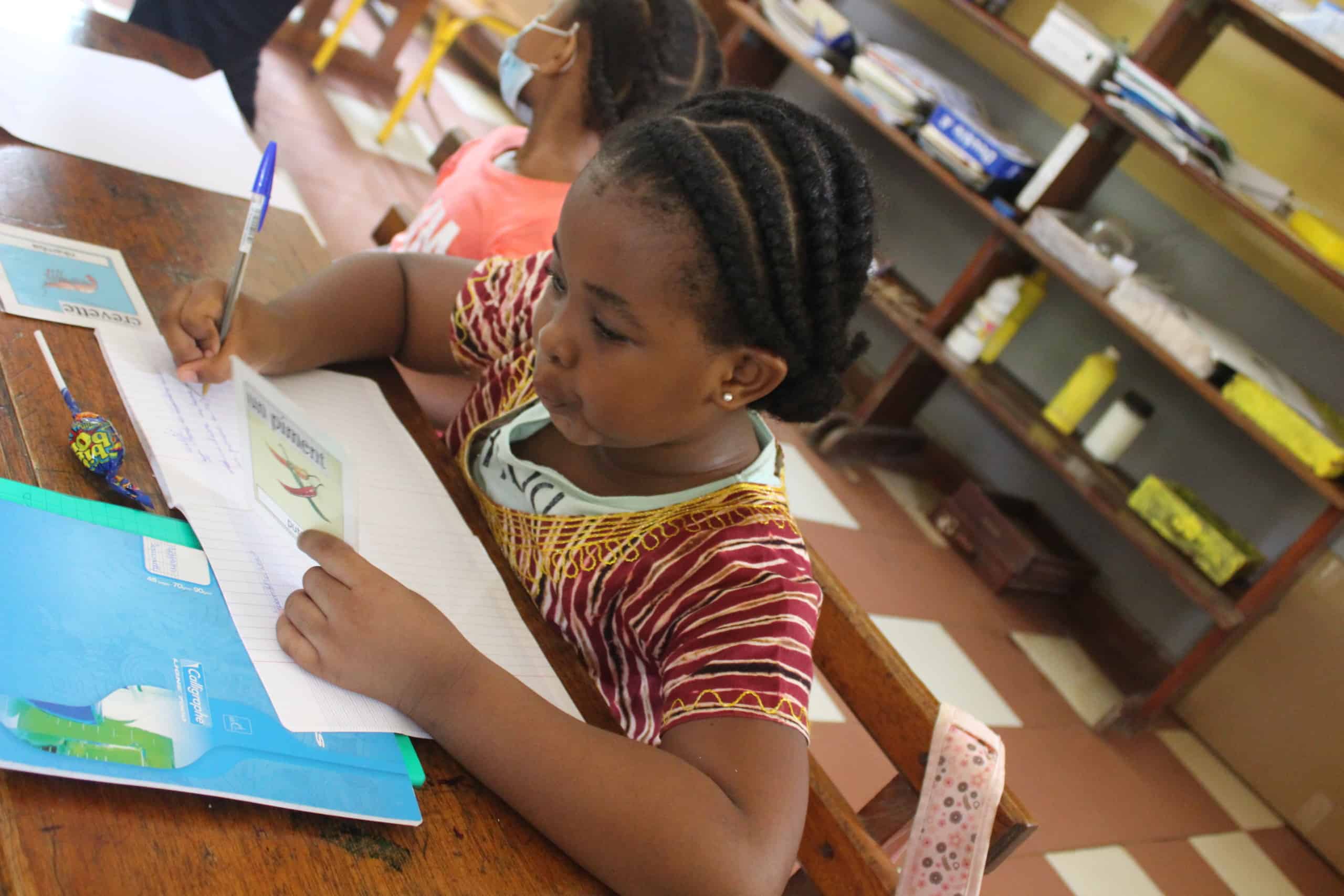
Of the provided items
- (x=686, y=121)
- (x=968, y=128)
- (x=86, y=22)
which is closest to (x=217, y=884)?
(x=686, y=121)

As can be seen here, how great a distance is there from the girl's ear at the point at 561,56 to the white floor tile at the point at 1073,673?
2049 millimetres

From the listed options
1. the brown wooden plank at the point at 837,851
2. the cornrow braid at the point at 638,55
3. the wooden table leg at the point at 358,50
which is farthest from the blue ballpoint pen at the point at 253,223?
the wooden table leg at the point at 358,50

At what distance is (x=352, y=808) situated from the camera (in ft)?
1.90

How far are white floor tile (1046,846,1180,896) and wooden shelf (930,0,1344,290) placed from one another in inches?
55.2

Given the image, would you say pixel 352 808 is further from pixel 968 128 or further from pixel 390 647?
pixel 968 128

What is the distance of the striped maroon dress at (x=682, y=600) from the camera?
0.75m

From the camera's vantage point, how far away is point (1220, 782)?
9.10 feet

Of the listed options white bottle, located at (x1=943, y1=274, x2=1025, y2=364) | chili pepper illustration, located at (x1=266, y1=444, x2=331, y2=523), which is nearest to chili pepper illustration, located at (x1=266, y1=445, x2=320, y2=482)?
chili pepper illustration, located at (x1=266, y1=444, x2=331, y2=523)

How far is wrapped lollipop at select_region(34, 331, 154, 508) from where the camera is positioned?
2.25 feet

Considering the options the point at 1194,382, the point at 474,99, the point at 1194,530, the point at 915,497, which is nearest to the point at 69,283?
the point at 1194,382

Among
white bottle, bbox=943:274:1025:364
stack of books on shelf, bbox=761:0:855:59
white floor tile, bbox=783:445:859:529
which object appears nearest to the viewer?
white floor tile, bbox=783:445:859:529

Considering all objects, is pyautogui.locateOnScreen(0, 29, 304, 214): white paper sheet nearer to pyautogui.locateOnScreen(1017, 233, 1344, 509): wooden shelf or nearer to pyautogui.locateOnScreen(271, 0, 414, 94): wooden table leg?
pyautogui.locateOnScreen(1017, 233, 1344, 509): wooden shelf

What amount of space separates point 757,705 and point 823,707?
1.51 metres

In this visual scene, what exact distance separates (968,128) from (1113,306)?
0.67 metres
